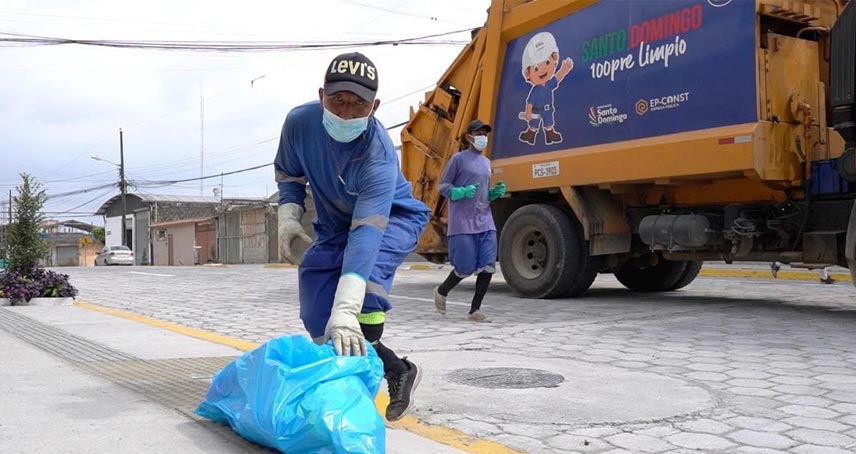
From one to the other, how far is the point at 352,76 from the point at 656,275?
7.55 meters

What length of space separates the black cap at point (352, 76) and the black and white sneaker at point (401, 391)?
1.16 meters

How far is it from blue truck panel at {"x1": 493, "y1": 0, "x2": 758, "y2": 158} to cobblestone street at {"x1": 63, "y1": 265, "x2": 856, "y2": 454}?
177 cm

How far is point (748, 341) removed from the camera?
215 inches

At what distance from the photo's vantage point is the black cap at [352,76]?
287cm

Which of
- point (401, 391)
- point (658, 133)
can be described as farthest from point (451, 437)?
point (658, 133)

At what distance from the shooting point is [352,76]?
9.40 feet

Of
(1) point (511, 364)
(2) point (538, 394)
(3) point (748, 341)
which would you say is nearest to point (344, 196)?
(2) point (538, 394)

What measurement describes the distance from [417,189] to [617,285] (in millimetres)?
3253

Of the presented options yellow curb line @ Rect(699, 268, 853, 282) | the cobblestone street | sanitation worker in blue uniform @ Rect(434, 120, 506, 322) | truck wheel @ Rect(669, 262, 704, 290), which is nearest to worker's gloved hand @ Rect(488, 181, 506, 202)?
sanitation worker in blue uniform @ Rect(434, 120, 506, 322)

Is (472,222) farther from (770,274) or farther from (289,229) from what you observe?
(770,274)

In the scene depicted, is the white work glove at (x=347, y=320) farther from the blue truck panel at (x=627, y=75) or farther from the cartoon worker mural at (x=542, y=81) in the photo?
the cartoon worker mural at (x=542, y=81)

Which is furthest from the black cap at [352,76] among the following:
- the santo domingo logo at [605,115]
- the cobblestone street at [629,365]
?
the santo domingo logo at [605,115]

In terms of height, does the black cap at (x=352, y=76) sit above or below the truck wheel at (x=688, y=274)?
above

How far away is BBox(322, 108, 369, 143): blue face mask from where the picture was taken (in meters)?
2.96
